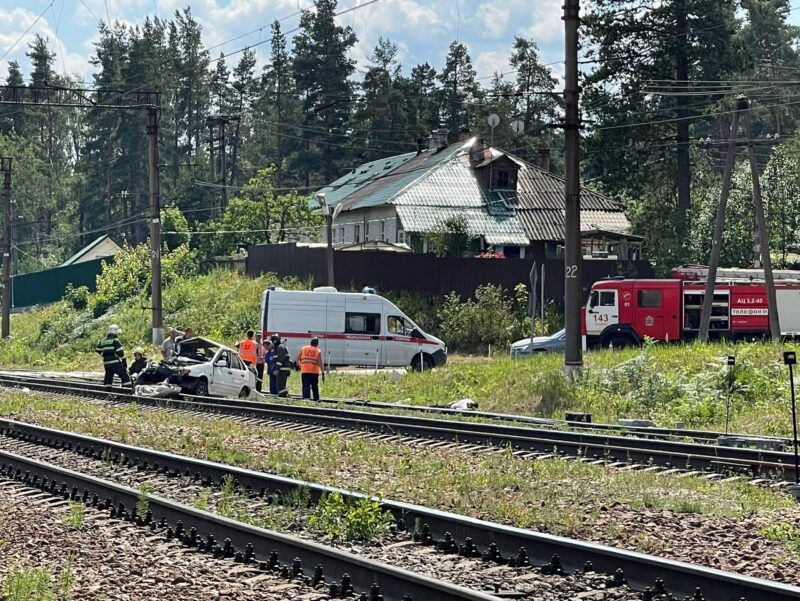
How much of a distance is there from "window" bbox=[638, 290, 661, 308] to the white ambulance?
721 cm

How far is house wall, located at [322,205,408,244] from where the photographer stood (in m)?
59.6

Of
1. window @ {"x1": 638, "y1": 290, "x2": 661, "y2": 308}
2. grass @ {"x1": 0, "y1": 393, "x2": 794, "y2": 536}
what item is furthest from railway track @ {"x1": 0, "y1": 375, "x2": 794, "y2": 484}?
window @ {"x1": 638, "y1": 290, "x2": 661, "y2": 308}

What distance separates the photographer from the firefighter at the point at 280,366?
88.8ft

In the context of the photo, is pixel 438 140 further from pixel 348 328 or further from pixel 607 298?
pixel 348 328

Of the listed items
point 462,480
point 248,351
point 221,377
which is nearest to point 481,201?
point 248,351

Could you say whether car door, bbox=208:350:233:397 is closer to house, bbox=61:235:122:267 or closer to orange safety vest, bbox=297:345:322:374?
orange safety vest, bbox=297:345:322:374

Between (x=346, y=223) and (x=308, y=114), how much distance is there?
1120 inches

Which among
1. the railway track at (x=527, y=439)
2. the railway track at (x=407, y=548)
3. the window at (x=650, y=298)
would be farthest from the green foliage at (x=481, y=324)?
the railway track at (x=407, y=548)

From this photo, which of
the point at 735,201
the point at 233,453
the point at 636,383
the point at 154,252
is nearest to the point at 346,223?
the point at 735,201

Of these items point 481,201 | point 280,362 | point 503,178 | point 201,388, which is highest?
point 503,178

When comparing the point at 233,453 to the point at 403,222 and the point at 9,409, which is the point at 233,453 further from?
the point at 403,222

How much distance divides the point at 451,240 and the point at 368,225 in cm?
1301

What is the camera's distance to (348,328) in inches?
1431

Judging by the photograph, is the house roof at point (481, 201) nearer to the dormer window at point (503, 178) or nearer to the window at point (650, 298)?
the dormer window at point (503, 178)
